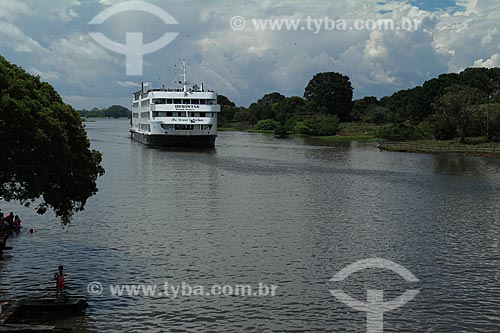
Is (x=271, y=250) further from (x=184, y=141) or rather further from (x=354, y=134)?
(x=354, y=134)

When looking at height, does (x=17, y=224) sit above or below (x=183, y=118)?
below

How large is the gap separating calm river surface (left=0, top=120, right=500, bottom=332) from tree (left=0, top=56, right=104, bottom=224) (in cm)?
399

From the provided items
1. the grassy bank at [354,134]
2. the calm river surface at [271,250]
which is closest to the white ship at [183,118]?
the calm river surface at [271,250]

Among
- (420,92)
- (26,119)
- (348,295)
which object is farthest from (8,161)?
(420,92)

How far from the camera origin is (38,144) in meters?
23.3

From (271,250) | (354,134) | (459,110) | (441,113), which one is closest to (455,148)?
(459,110)

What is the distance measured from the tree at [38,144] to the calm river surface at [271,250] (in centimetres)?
399

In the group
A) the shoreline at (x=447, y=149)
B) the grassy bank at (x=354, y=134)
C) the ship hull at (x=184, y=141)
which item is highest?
the grassy bank at (x=354, y=134)

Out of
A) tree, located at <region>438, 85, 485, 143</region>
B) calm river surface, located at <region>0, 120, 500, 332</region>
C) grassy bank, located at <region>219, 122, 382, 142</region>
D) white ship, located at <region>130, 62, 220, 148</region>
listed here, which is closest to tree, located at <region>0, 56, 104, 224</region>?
calm river surface, located at <region>0, 120, 500, 332</region>

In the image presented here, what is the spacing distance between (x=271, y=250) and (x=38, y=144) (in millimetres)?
13192

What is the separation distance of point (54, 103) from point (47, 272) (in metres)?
7.50

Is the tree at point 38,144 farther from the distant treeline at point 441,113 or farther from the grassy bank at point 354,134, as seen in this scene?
the grassy bank at point 354,134

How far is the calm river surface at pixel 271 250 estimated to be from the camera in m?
22.6

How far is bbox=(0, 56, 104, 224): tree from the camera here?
→ 2284 centimetres
